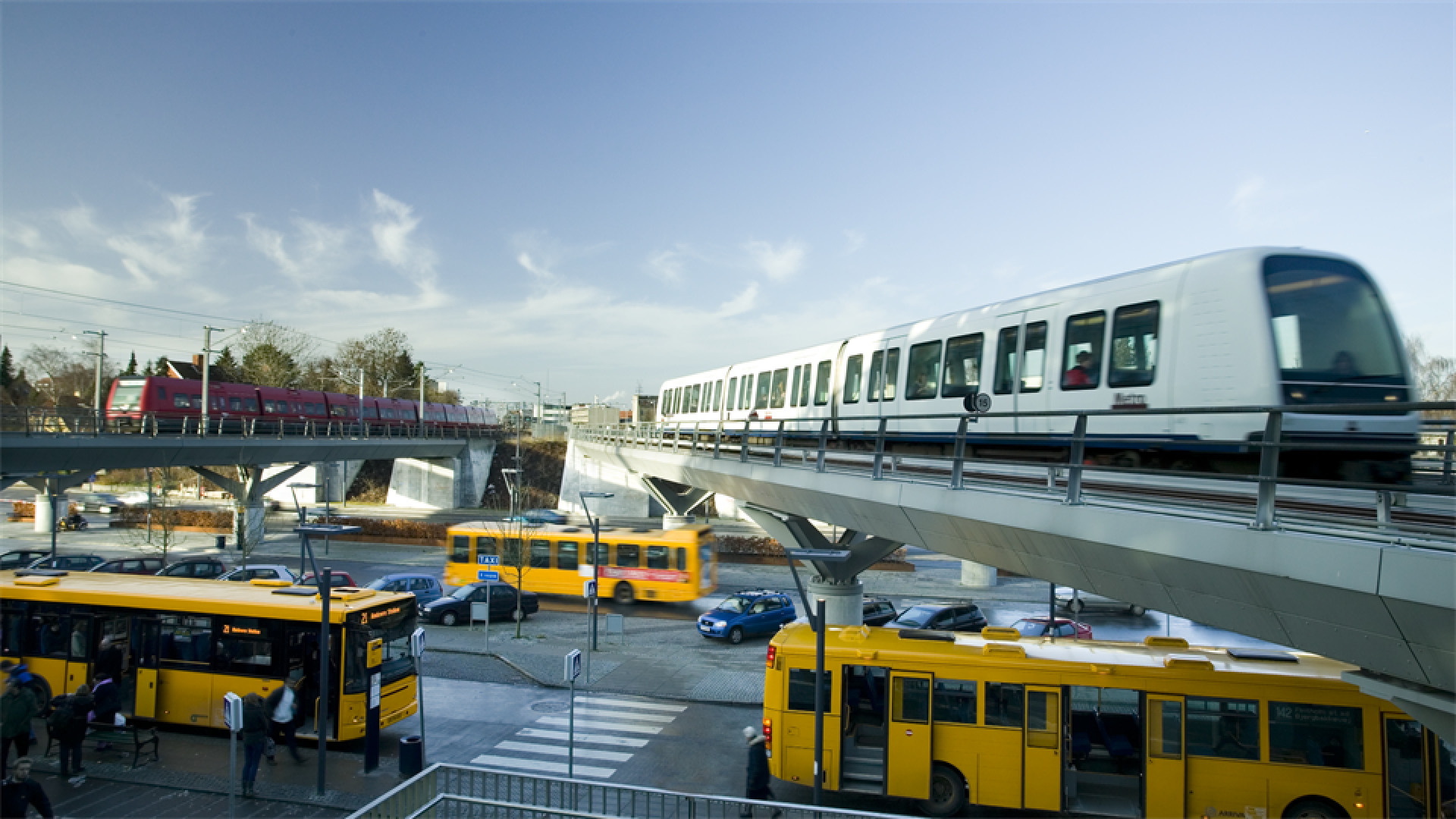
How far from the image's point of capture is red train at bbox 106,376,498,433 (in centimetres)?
3772

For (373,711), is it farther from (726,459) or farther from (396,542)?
(396,542)

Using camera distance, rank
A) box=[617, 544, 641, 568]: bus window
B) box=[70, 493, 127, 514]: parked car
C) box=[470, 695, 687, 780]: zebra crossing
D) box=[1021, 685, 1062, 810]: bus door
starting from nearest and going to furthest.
A: box=[1021, 685, 1062, 810]: bus door
box=[470, 695, 687, 780]: zebra crossing
box=[617, 544, 641, 568]: bus window
box=[70, 493, 127, 514]: parked car

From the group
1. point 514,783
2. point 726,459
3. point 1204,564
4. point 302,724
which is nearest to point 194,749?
point 302,724

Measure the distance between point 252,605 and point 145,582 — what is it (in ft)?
11.4

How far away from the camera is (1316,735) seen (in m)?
10.2

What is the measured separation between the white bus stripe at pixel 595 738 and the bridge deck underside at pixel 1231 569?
22.5 ft

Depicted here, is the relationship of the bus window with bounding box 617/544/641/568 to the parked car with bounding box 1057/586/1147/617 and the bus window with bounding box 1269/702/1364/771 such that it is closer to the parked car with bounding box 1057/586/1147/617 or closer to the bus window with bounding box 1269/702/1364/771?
the parked car with bounding box 1057/586/1147/617

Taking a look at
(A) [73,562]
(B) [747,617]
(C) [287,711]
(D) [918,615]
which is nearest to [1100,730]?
(D) [918,615]

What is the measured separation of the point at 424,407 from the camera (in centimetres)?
5988

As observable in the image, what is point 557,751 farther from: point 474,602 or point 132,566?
point 132,566

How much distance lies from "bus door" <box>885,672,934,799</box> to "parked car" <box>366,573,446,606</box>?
56.3 ft

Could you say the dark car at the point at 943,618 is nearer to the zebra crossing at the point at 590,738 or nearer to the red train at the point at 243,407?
the zebra crossing at the point at 590,738

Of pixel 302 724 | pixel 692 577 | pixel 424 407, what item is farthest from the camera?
pixel 424 407

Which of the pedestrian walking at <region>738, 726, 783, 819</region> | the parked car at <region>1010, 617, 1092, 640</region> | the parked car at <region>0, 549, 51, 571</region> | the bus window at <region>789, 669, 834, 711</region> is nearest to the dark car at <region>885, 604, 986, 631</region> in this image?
the parked car at <region>1010, 617, 1092, 640</region>
